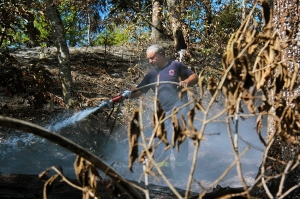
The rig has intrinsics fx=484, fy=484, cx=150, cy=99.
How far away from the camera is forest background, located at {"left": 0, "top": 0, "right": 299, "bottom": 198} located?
2.60 metres

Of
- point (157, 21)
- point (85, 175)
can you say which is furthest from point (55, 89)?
point (85, 175)

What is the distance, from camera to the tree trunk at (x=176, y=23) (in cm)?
1242

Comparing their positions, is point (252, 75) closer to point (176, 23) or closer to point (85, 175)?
point (85, 175)

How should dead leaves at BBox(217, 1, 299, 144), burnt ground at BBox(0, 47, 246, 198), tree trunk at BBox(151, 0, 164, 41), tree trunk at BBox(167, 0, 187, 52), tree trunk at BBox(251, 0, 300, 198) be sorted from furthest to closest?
tree trunk at BBox(151, 0, 164, 41) < tree trunk at BBox(167, 0, 187, 52) < burnt ground at BBox(0, 47, 246, 198) < tree trunk at BBox(251, 0, 300, 198) < dead leaves at BBox(217, 1, 299, 144)

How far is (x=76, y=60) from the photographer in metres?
14.1

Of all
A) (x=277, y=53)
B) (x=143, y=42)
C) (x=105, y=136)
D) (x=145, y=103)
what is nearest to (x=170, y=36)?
(x=143, y=42)

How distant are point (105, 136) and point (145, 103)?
1.83 meters

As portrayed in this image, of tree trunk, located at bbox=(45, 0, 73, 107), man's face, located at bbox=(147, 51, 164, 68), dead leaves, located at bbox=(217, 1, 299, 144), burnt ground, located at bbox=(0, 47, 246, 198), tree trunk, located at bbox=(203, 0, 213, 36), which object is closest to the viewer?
dead leaves, located at bbox=(217, 1, 299, 144)

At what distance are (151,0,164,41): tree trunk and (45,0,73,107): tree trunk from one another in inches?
162

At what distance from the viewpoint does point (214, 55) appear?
1266cm

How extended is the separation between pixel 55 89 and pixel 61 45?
81.5 inches

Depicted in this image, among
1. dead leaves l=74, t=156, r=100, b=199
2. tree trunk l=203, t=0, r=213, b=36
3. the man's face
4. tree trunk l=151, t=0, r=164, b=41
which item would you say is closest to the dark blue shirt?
the man's face

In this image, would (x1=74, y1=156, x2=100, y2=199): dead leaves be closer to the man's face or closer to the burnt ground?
the burnt ground

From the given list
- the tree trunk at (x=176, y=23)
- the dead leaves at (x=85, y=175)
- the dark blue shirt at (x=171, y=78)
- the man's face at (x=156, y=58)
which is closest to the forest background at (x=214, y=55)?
the tree trunk at (x=176, y=23)
